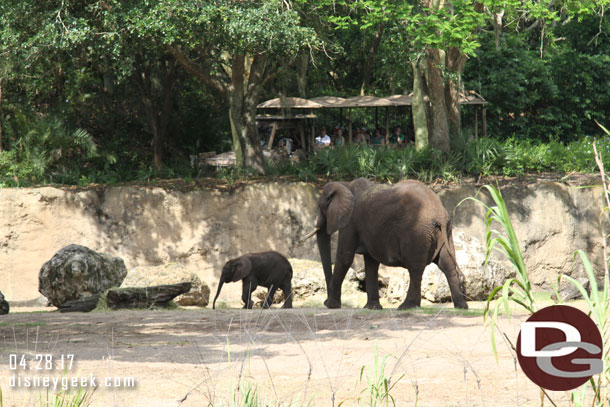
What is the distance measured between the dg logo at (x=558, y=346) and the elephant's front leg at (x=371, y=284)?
30.2 feet

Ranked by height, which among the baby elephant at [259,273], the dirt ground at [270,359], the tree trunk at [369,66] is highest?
the tree trunk at [369,66]

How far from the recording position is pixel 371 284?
42.3 feet

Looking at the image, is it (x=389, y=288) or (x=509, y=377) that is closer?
(x=509, y=377)

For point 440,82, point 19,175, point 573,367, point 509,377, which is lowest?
point 509,377

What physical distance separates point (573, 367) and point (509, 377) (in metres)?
3.22

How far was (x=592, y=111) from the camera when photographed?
29.7 meters

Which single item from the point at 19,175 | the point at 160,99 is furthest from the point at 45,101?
the point at 19,175

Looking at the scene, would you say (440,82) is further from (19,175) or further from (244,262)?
(19,175)

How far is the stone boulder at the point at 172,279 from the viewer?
14.8 meters

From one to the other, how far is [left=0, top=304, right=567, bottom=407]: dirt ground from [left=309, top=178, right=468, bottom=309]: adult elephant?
1136 mm

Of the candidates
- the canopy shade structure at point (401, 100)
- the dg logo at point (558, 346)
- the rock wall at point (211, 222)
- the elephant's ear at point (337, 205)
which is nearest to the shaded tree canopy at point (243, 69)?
the canopy shade structure at point (401, 100)

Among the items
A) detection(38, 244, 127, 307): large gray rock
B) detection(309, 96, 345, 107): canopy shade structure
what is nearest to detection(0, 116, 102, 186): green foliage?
detection(38, 244, 127, 307): large gray rock
